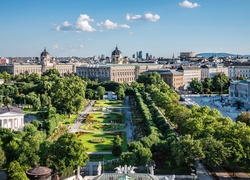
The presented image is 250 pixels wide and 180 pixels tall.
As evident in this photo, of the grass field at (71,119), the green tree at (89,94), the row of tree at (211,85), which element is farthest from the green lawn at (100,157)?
the row of tree at (211,85)

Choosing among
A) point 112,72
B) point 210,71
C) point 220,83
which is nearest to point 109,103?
point 220,83

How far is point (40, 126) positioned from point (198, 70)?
350 feet

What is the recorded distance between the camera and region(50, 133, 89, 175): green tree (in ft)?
108

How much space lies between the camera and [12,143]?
35.3 meters

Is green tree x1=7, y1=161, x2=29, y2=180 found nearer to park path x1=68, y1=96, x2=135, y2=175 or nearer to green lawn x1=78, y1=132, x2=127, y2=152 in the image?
Answer: park path x1=68, y1=96, x2=135, y2=175

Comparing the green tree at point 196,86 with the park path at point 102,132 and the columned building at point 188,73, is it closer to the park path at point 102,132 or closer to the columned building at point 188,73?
the columned building at point 188,73

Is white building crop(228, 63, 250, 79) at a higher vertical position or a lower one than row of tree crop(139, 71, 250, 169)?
higher

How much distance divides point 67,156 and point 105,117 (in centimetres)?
3692

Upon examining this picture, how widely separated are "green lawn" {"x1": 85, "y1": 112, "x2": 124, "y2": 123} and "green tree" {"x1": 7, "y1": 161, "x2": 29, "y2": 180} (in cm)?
3389

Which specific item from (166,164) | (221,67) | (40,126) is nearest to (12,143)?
(166,164)

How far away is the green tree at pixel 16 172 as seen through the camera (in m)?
29.3

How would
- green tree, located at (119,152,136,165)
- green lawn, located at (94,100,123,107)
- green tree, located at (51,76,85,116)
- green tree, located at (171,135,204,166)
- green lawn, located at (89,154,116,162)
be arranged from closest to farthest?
green tree, located at (171,135,204,166) → green tree, located at (119,152,136,165) → green lawn, located at (89,154,116,162) → green tree, located at (51,76,85,116) → green lawn, located at (94,100,123,107)

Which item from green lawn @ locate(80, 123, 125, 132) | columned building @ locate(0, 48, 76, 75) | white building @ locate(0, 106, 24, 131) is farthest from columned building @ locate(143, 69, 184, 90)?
white building @ locate(0, 106, 24, 131)

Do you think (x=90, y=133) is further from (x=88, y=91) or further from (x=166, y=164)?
(x=88, y=91)
